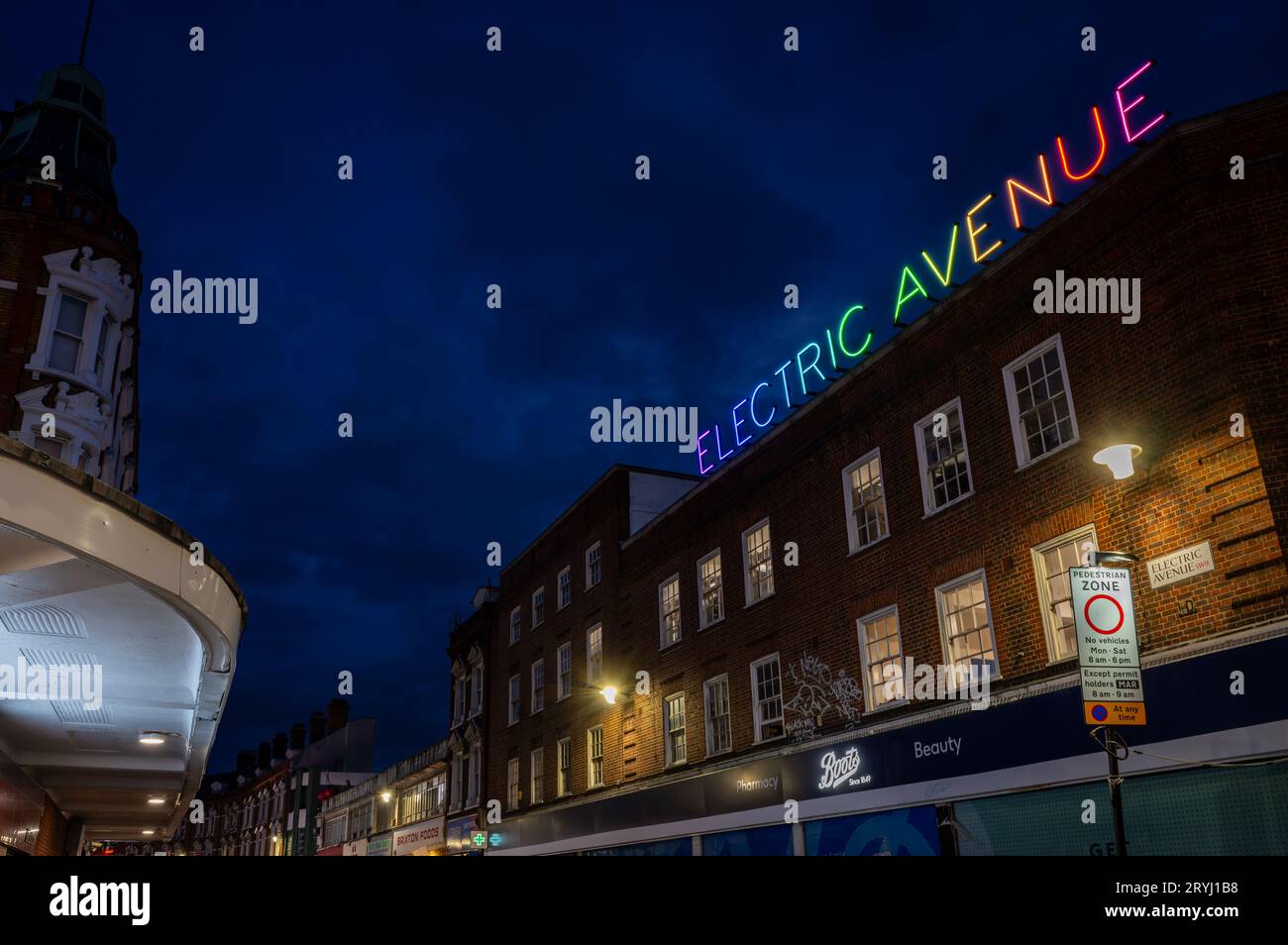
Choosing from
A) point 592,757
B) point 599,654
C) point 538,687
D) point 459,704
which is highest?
point 599,654

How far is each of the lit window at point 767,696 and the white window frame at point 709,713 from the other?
115 cm

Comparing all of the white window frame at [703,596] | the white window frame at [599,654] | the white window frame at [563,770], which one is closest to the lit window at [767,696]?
the white window frame at [703,596]

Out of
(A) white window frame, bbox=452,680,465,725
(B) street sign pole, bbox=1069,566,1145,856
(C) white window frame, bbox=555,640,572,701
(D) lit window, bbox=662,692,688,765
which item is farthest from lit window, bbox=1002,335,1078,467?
(A) white window frame, bbox=452,680,465,725

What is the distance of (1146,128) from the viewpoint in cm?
1455

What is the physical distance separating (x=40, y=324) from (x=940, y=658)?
72.9 ft

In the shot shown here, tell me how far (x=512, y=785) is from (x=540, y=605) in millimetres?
6714

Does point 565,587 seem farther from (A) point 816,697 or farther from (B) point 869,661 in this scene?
(B) point 869,661

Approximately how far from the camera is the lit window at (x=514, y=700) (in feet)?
120

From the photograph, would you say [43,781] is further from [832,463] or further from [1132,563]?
[1132,563]

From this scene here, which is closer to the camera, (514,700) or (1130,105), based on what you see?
(1130,105)
